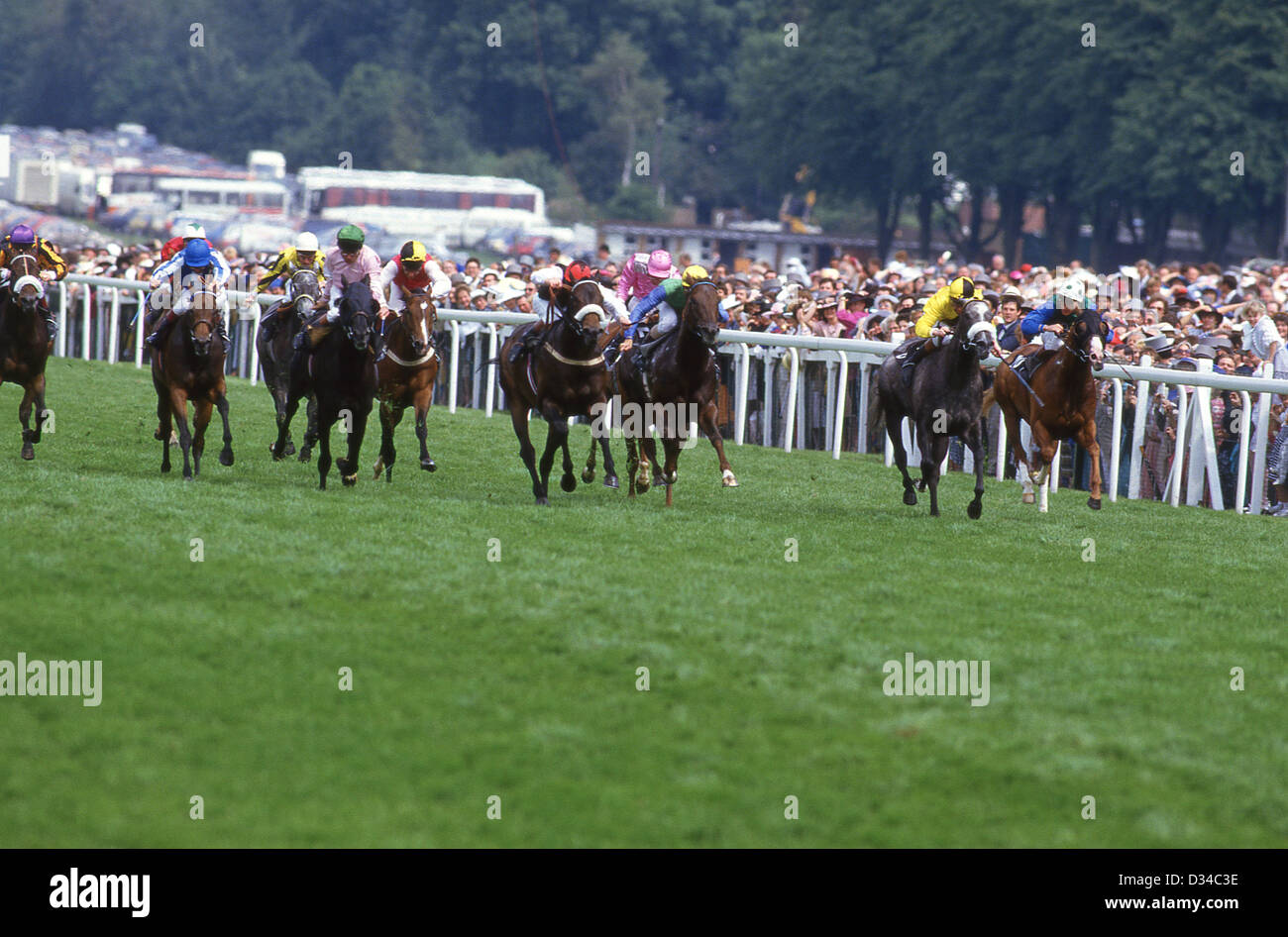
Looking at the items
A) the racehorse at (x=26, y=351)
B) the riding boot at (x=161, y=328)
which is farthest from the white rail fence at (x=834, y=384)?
the riding boot at (x=161, y=328)

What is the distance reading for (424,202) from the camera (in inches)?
3130

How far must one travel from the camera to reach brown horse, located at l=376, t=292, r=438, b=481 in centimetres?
1291

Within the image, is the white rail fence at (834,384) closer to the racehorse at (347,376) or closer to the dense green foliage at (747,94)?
the racehorse at (347,376)

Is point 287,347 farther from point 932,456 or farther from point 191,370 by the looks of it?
point 932,456

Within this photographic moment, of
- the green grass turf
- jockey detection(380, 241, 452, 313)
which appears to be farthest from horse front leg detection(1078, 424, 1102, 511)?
jockey detection(380, 241, 452, 313)

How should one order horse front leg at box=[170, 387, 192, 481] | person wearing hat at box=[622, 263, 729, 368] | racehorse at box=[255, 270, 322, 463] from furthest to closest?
racehorse at box=[255, 270, 322, 463], person wearing hat at box=[622, 263, 729, 368], horse front leg at box=[170, 387, 192, 481]

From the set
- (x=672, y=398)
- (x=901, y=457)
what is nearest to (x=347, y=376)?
(x=672, y=398)

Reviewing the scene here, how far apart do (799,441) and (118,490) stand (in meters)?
7.44

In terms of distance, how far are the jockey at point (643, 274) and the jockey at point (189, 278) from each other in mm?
2544

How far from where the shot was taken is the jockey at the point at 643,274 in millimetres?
13172

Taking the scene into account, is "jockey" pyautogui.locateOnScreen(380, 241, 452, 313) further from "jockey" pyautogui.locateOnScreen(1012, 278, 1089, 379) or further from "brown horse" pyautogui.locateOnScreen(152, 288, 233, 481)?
"jockey" pyautogui.locateOnScreen(1012, 278, 1089, 379)

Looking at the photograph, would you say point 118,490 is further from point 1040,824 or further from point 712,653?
point 1040,824

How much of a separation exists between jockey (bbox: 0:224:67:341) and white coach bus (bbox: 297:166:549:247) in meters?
62.4

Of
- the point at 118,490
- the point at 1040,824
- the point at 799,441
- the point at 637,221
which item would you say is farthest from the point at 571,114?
the point at 1040,824
